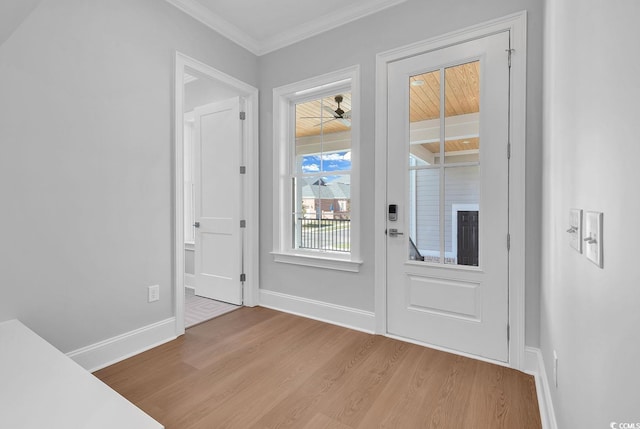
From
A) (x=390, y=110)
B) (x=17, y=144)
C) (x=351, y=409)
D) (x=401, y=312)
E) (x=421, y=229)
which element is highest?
(x=390, y=110)

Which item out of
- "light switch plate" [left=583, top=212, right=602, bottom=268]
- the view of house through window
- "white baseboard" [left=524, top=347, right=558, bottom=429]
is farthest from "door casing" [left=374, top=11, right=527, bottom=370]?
"light switch plate" [left=583, top=212, right=602, bottom=268]

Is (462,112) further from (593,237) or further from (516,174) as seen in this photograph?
(593,237)

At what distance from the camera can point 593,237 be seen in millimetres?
763

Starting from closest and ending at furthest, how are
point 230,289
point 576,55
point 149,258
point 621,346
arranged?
point 621,346
point 576,55
point 149,258
point 230,289

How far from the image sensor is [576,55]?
1.05 meters

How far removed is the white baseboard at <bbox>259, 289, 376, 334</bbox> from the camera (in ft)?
9.08

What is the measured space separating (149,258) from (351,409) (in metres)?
1.87

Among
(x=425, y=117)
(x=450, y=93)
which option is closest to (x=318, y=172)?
(x=425, y=117)

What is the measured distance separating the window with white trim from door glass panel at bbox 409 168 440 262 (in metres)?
0.51

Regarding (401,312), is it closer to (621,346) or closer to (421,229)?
(421,229)

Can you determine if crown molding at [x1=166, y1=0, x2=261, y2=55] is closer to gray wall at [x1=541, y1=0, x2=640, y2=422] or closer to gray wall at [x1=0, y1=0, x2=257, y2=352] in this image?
gray wall at [x1=0, y1=0, x2=257, y2=352]

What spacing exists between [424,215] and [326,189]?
3.40ft

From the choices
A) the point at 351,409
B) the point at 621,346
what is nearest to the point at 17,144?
the point at 351,409

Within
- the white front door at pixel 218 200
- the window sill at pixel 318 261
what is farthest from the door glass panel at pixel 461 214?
the white front door at pixel 218 200
